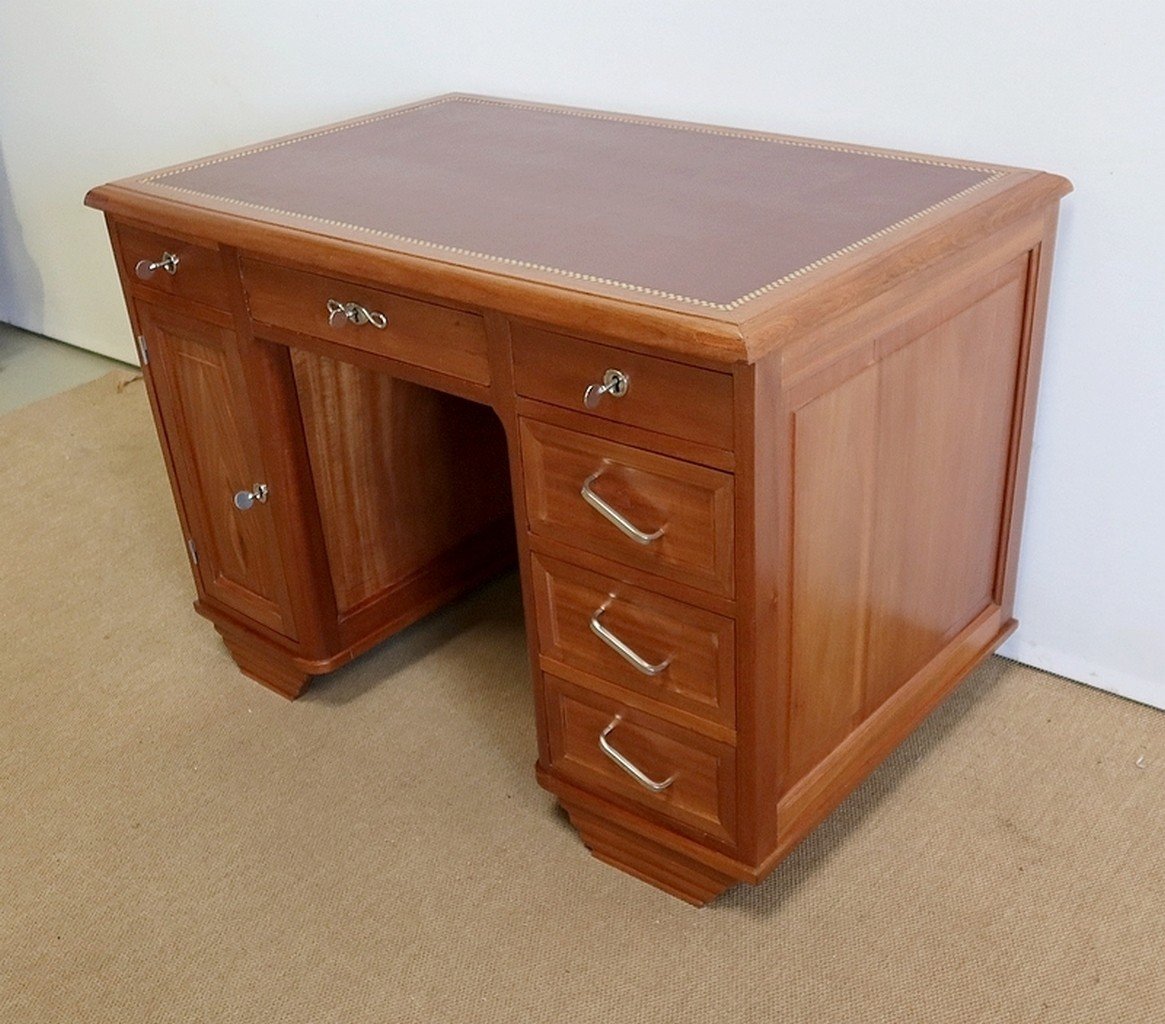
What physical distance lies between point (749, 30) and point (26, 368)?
1949 mm

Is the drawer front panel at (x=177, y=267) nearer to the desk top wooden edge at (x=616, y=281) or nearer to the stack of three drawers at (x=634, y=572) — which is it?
the desk top wooden edge at (x=616, y=281)

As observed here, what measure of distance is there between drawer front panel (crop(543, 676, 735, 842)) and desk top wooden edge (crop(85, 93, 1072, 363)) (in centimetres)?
43

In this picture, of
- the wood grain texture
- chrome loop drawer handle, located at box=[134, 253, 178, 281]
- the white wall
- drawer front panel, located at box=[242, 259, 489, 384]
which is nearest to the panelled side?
the white wall

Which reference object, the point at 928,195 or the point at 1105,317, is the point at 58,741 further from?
the point at 1105,317

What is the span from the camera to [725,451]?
1079 mm

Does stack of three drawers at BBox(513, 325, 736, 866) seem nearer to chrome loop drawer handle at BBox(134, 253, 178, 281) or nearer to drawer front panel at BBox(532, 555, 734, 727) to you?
drawer front panel at BBox(532, 555, 734, 727)

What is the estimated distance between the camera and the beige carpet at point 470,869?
129 centimetres

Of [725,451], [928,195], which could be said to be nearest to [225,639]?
[725,451]

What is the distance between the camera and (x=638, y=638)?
1.26m

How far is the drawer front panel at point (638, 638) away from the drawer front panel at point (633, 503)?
0.13 ft

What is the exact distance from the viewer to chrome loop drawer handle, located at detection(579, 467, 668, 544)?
1.17 metres

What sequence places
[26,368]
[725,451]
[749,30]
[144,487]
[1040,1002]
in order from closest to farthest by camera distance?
[725,451], [1040,1002], [749,30], [144,487], [26,368]

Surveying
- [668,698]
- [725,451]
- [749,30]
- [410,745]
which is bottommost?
[410,745]

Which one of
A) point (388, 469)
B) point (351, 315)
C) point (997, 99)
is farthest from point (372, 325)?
point (997, 99)
